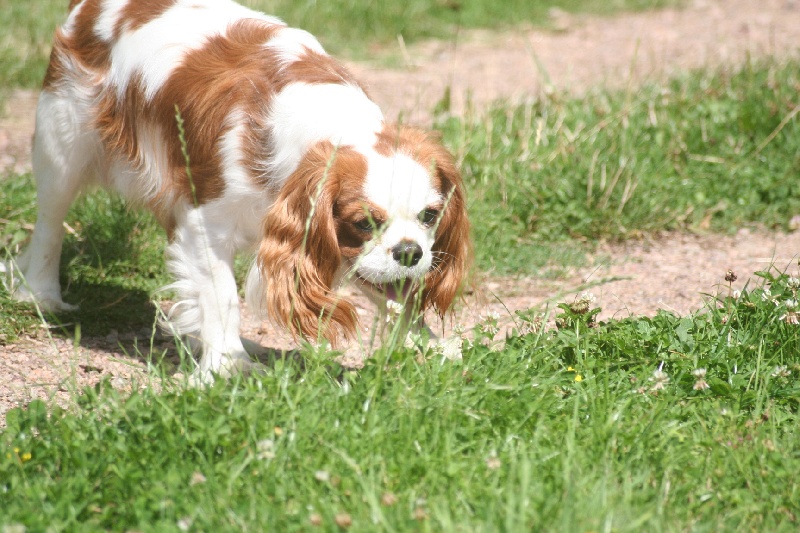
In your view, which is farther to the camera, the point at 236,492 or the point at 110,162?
the point at 110,162

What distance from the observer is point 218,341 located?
3463 millimetres

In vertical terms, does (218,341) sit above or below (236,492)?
below

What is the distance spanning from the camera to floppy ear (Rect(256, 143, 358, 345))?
120 inches

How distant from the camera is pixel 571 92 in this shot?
638 cm

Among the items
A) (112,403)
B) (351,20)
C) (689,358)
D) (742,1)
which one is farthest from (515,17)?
(112,403)

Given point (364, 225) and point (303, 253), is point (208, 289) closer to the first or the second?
point (303, 253)

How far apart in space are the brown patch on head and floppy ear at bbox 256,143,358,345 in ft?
0.75

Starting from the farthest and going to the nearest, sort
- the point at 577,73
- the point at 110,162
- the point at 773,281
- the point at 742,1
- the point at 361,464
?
the point at 742,1, the point at 577,73, the point at 110,162, the point at 773,281, the point at 361,464

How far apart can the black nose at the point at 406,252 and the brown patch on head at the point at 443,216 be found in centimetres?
22

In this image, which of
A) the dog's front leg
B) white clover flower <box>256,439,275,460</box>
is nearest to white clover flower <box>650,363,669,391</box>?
white clover flower <box>256,439,275,460</box>

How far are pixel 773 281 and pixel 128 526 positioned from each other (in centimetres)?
219

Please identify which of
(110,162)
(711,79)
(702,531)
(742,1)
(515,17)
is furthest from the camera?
(742,1)

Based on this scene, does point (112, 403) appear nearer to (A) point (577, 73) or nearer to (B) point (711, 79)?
(B) point (711, 79)

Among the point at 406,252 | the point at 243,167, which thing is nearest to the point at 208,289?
the point at 243,167
